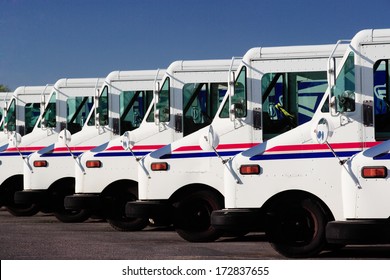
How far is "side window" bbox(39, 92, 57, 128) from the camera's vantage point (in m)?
19.5

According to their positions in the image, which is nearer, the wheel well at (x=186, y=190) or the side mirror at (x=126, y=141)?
the wheel well at (x=186, y=190)

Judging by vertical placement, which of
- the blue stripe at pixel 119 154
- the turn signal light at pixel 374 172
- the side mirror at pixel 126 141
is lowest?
the turn signal light at pixel 374 172

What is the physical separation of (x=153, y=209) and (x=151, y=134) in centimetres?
192

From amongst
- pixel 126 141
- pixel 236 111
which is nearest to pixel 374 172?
pixel 236 111

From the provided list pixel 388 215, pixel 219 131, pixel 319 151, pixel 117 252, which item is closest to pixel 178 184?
pixel 219 131

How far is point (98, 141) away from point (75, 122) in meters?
1.13

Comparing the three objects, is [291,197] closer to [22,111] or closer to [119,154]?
[119,154]

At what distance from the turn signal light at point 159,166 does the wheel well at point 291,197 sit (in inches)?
115

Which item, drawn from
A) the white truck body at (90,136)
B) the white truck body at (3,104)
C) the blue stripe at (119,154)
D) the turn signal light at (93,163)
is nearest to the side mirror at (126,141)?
the blue stripe at (119,154)

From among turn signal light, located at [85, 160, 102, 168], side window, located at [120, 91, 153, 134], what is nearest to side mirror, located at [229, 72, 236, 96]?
side window, located at [120, 91, 153, 134]

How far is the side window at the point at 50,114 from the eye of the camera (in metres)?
19.5

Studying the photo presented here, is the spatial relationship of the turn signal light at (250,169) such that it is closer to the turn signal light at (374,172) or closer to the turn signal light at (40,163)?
the turn signal light at (374,172)

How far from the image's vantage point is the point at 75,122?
19.2m

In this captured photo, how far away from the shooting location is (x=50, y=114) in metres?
19.5
